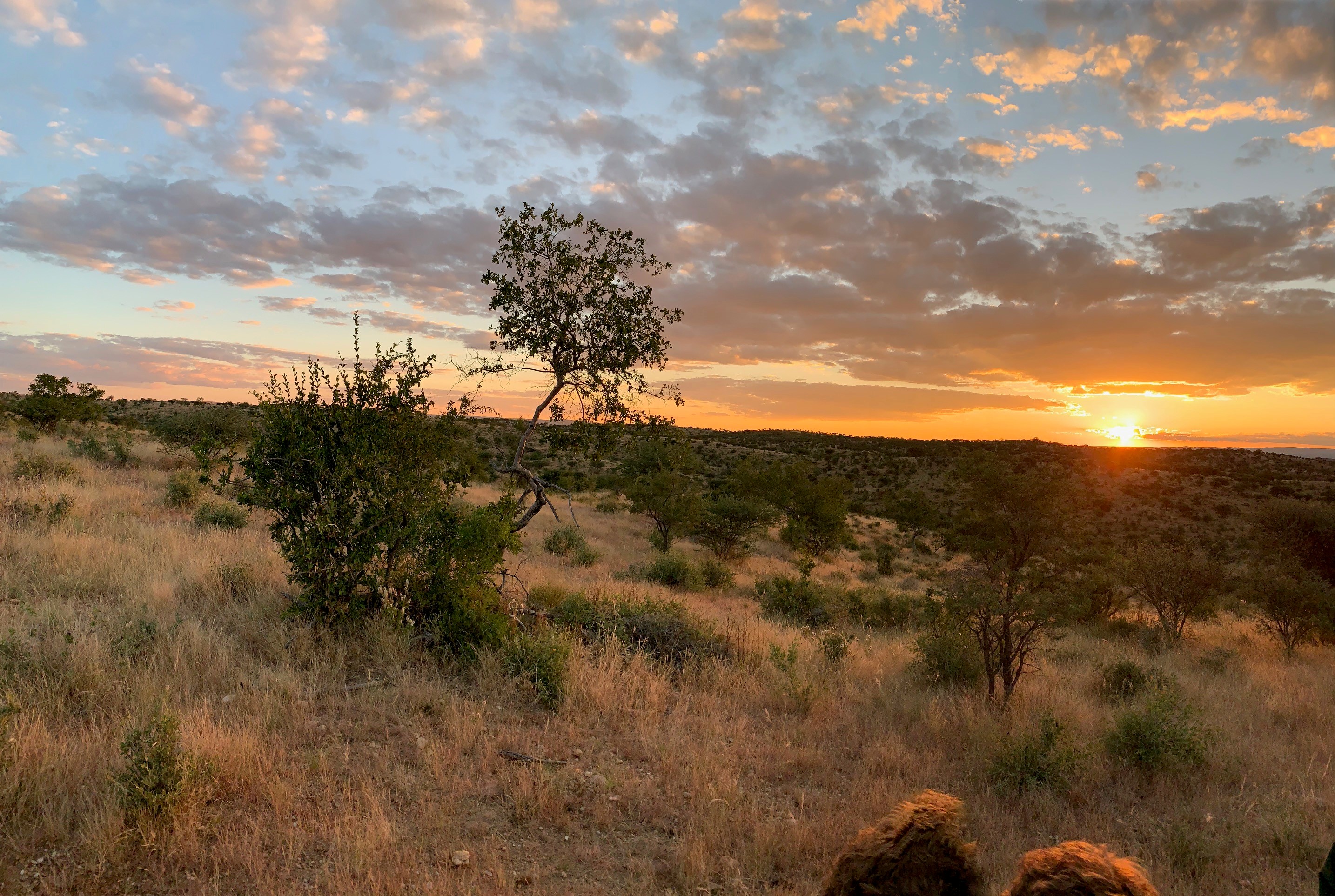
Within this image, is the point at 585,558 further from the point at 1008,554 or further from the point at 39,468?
the point at 39,468

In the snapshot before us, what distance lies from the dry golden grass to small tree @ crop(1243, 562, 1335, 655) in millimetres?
6567

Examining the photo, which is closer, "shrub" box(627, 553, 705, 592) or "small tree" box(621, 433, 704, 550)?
"shrub" box(627, 553, 705, 592)

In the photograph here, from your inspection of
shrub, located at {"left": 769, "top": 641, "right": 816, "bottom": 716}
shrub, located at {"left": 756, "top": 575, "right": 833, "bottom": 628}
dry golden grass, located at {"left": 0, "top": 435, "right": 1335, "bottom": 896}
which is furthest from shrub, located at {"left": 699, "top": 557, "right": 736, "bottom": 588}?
shrub, located at {"left": 769, "top": 641, "right": 816, "bottom": 716}

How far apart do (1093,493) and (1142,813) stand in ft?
188

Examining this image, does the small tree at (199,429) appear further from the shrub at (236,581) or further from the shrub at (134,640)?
the shrub at (134,640)

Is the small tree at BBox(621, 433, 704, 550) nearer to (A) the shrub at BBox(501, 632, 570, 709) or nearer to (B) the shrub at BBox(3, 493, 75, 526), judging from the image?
(A) the shrub at BBox(501, 632, 570, 709)

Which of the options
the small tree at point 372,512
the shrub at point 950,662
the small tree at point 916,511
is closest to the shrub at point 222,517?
the small tree at point 372,512

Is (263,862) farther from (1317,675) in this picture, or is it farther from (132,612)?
(1317,675)

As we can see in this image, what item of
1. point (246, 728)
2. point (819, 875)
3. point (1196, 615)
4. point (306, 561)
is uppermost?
point (306, 561)

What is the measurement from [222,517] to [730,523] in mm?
16491

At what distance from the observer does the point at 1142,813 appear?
5.75 m

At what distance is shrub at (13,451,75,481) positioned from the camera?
1465cm

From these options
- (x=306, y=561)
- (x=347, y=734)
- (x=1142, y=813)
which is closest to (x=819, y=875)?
(x=1142, y=813)

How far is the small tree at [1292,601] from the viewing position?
1408 cm
